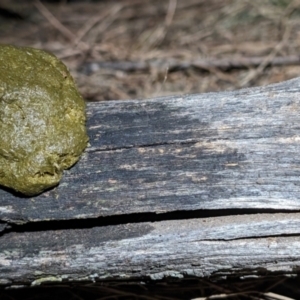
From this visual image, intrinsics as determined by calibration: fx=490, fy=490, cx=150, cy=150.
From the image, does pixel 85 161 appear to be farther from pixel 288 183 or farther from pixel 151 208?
pixel 288 183

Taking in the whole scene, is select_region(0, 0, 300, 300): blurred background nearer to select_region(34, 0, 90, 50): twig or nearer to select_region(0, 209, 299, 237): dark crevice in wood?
select_region(34, 0, 90, 50): twig

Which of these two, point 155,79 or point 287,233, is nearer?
point 287,233

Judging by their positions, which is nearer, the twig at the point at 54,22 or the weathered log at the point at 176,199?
the weathered log at the point at 176,199

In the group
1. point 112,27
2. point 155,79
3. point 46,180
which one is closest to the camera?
point 46,180

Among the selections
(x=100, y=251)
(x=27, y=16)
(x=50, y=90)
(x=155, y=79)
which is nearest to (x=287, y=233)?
(x=100, y=251)

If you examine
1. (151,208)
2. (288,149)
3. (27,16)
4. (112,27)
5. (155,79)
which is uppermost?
(27,16)

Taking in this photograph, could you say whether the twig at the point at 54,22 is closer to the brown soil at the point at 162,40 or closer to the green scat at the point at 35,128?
the brown soil at the point at 162,40

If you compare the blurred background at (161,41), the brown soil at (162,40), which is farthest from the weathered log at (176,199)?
the brown soil at (162,40)
